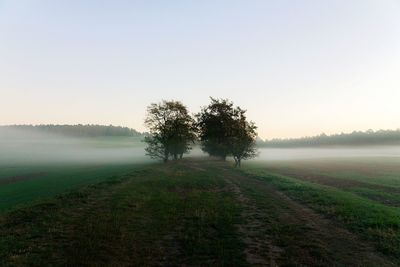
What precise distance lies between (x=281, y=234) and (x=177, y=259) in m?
5.99

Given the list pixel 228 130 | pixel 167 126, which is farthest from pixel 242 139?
pixel 167 126

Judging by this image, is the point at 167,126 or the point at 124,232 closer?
the point at 124,232

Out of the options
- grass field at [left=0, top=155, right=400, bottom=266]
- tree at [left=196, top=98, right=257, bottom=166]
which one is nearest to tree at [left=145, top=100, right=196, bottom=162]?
tree at [left=196, top=98, right=257, bottom=166]

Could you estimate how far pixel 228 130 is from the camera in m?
79.1

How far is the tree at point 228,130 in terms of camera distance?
78.3m

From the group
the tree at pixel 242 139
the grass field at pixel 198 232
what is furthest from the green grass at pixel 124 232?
the tree at pixel 242 139

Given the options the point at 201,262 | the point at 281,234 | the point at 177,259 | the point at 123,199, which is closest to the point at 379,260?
the point at 281,234

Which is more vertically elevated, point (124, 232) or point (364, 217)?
point (124, 232)

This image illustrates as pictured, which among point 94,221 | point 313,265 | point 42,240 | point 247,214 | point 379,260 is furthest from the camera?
point 247,214

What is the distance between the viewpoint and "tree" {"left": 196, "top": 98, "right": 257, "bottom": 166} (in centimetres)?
7831

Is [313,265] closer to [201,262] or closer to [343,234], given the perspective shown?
[201,262]

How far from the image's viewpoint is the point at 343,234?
16.9 metres

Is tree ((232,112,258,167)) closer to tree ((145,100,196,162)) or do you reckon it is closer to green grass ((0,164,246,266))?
A: tree ((145,100,196,162))

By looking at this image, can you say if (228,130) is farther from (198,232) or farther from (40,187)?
(198,232)
